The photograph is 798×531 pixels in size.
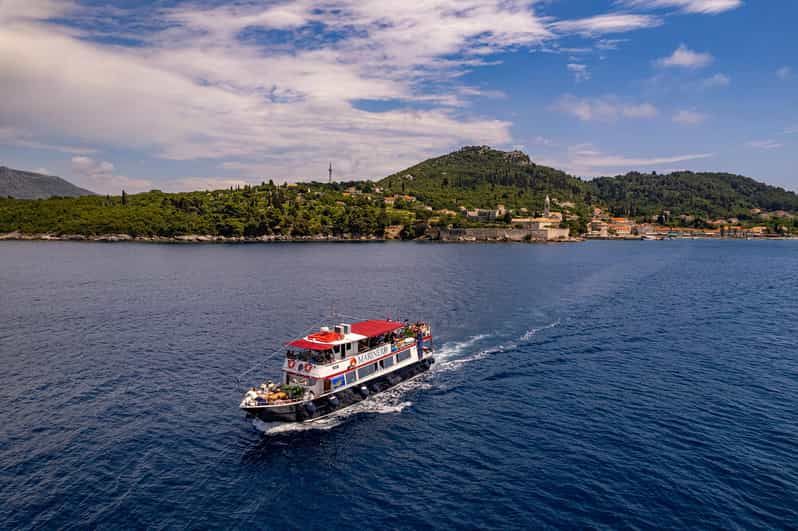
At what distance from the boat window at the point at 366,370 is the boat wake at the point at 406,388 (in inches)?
99.4

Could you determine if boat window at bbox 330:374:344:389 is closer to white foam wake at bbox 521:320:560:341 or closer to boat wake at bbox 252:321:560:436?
boat wake at bbox 252:321:560:436

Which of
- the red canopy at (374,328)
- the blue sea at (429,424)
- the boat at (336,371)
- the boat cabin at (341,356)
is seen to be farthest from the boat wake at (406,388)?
the red canopy at (374,328)

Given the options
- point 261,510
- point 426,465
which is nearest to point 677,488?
point 426,465

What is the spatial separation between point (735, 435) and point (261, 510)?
38.7 metres

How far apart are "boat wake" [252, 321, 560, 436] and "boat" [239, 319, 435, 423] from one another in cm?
61

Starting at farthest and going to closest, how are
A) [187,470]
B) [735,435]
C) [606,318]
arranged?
[606,318], [735,435], [187,470]

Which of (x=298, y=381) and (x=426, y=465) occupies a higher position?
(x=298, y=381)

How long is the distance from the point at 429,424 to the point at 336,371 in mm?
10347

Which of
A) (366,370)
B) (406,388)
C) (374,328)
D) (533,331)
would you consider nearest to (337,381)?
(366,370)

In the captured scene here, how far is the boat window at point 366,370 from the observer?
5138 cm

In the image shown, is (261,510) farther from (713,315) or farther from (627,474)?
(713,315)

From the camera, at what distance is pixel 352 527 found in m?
30.9

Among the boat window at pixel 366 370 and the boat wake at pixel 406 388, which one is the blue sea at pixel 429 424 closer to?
the boat wake at pixel 406 388

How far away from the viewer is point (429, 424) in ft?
148
